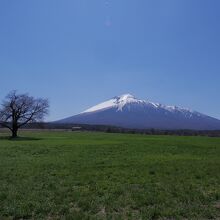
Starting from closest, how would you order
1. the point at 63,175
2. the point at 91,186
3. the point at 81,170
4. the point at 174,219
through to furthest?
the point at 174,219, the point at 91,186, the point at 63,175, the point at 81,170

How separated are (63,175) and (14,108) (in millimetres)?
85823

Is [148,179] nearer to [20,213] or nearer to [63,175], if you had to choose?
[63,175]

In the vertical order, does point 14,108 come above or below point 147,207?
above

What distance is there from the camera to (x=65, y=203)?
1244 centimetres

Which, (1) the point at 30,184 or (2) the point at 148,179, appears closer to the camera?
(1) the point at 30,184

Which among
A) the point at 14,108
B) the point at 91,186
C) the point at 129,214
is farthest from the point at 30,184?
the point at 14,108

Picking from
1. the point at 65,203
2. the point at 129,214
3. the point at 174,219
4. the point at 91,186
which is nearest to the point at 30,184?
the point at 91,186

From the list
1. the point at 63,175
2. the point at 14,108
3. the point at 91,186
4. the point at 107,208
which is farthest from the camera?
the point at 14,108

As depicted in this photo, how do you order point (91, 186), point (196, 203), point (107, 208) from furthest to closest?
point (91, 186), point (196, 203), point (107, 208)

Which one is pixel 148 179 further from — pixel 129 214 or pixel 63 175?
pixel 129 214

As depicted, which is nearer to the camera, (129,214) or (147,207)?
(129,214)

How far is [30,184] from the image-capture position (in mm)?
16281

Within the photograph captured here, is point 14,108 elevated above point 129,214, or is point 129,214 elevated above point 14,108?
point 14,108

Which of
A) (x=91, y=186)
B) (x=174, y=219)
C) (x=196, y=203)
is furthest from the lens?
(x=91, y=186)
